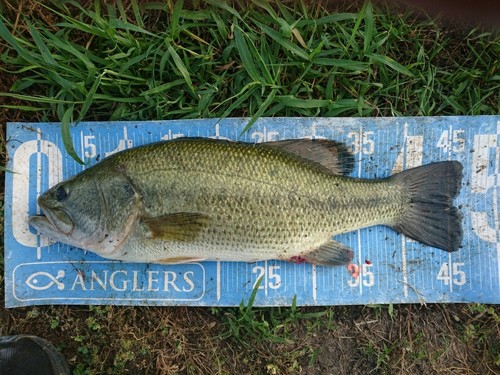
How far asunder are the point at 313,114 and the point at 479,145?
1.34m

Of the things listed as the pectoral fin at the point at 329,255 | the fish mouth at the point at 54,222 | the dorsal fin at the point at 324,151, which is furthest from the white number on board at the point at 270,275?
the fish mouth at the point at 54,222

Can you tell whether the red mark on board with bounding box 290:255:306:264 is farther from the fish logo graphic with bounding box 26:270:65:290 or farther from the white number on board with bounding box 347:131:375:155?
the fish logo graphic with bounding box 26:270:65:290

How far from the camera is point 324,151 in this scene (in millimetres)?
3293

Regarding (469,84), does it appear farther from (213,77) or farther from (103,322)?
(103,322)

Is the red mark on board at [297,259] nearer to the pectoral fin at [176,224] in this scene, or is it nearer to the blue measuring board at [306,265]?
the blue measuring board at [306,265]

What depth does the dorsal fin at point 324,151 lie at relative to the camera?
3.27 meters

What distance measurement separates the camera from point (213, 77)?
3482mm

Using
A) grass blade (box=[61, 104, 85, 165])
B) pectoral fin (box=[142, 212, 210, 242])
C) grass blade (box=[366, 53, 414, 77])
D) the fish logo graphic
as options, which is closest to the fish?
pectoral fin (box=[142, 212, 210, 242])

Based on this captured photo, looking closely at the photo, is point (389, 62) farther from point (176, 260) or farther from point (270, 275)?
point (176, 260)

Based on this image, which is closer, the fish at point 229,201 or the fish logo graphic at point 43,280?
the fish at point 229,201

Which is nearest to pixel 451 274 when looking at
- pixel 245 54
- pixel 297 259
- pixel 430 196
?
pixel 430 196

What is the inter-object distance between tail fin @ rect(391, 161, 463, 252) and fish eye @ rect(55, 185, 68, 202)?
2400 mm

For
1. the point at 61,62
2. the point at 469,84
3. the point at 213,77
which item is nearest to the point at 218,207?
the point at 213,77

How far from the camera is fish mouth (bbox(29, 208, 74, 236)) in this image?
3090 millimetres
